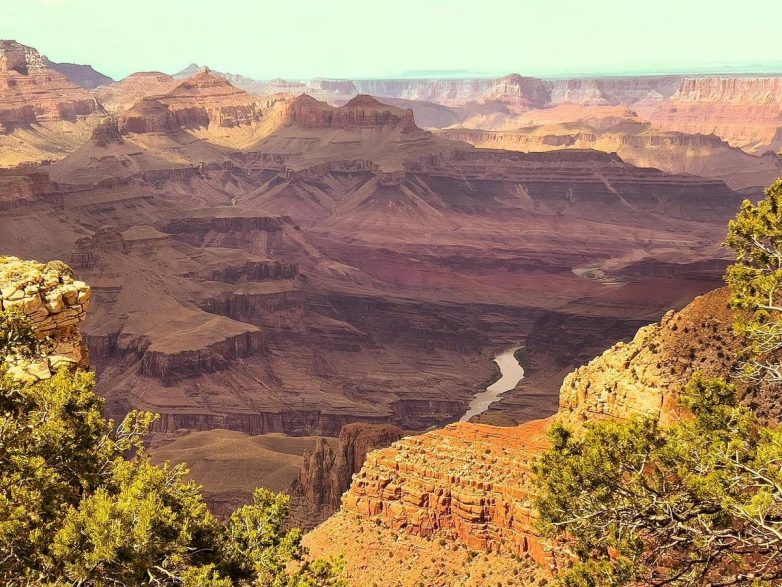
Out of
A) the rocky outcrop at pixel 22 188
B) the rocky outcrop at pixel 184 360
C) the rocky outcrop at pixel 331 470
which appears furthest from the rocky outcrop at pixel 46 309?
the rocky outcrop at pixel 22 188

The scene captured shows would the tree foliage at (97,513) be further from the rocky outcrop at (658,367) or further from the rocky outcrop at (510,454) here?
the rocky outcrop at (658,367)

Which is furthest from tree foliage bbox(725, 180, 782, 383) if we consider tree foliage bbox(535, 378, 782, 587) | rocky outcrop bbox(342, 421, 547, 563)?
→ rocky outcrop bbox(342, 421, 547, 563)

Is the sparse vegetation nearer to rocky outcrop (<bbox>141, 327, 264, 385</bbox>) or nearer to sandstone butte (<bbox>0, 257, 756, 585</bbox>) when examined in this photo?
sandstone butte (<bbox>0, 257, 756, 585</bbox>)

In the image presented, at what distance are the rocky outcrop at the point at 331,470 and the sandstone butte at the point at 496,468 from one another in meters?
15.6

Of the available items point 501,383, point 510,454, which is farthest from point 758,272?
point 501,383

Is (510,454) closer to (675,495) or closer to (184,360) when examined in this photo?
(675,495)

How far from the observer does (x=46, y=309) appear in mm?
24516

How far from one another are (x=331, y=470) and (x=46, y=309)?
35.2 m

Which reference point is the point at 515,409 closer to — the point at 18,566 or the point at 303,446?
the point at 303,446

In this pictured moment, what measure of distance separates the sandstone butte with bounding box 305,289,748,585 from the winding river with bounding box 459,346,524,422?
215 feet

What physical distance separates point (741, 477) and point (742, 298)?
595cm

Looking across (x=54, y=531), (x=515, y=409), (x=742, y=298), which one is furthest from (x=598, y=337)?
(x=54, y=531)

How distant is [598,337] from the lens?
436ft

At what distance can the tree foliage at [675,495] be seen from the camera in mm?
20688
